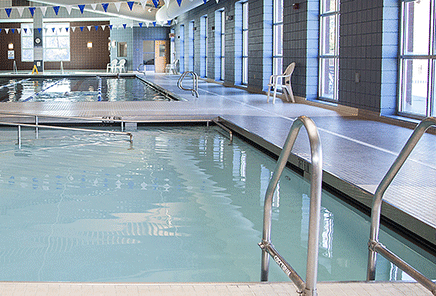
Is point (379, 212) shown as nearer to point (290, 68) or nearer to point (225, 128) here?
point (225, 128)

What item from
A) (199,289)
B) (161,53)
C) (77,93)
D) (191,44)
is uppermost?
(161,53)

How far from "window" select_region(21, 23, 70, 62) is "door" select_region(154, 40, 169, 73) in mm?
7010

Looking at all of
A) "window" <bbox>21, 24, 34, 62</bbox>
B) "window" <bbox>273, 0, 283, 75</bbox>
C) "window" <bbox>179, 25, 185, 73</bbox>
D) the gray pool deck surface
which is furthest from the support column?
the gray pool deck surface

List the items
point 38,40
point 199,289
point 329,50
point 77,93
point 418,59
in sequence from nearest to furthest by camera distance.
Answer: point 199,289 → point 418,59 → point 329,50 → point 77,93 → point 38,40

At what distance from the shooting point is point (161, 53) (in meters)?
31.2

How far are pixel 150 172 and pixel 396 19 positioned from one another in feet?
13.6

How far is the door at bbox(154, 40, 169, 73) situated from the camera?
102 feet

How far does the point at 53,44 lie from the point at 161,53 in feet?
27.7

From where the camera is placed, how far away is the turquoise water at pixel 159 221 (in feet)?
8.32

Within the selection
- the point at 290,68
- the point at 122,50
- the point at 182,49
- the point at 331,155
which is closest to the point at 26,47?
the point at 122,50

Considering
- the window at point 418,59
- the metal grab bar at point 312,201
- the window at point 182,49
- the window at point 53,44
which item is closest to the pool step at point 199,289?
the metal grab bar at point 312,201

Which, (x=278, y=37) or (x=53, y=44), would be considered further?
(x=53, y=44)

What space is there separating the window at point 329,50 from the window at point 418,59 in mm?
2194

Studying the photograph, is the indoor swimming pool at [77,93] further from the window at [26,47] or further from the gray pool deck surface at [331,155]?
the window at [26,47]
